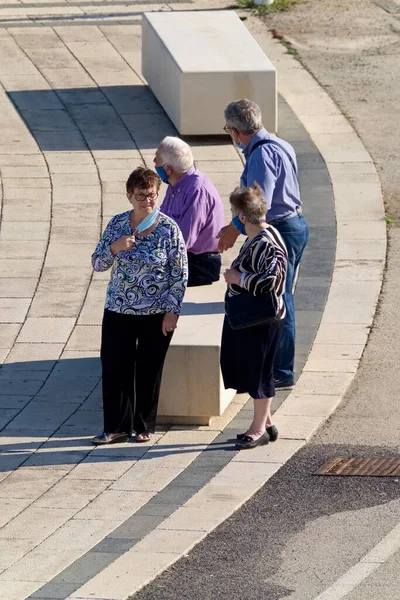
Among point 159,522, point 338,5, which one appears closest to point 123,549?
point 159,522

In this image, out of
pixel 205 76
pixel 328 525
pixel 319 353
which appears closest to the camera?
pixel 328 525

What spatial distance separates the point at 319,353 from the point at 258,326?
1870 millimetres

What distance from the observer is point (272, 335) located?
849cm

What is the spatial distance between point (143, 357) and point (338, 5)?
1342 centimetres

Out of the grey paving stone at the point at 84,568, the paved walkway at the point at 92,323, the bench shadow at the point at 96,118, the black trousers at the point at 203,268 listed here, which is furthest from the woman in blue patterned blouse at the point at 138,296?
the bench shadow at the point at 96,118

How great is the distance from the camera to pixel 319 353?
10.2m

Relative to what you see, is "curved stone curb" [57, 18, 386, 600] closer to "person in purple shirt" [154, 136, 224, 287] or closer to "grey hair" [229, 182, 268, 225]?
"person in purple shirt" [154, 136, 224, 287]

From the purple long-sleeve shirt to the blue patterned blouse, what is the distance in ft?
1.62

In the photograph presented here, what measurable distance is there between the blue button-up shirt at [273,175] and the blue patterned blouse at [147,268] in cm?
68

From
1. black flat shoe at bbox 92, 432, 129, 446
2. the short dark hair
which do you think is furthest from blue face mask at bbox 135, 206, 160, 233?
black flat shoe at bbox 92, 432, 129, 446

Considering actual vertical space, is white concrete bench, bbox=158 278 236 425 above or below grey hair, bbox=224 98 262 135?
below

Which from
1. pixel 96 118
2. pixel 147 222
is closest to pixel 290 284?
pixel 147 222

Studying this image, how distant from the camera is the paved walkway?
7.57 m

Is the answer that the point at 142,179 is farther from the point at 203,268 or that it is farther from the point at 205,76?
the point at 205,76
